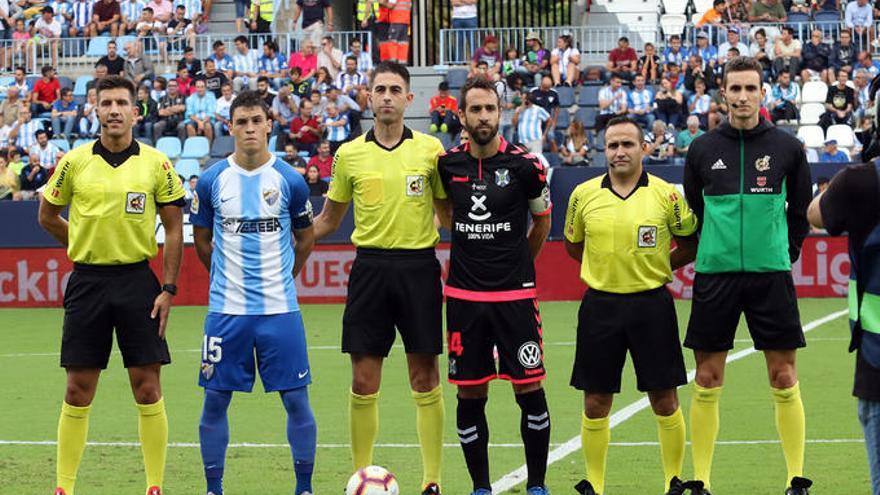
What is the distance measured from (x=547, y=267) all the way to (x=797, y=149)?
42.4 feet

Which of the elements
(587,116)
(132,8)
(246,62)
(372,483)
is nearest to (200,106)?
(246,62)

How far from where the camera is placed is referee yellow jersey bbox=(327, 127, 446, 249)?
880 cm

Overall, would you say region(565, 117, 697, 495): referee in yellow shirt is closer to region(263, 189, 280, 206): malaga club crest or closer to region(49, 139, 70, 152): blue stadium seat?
region(263, 189, 280, 206): malaga club crest

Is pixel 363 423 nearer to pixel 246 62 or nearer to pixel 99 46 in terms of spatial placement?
pixel 246 62

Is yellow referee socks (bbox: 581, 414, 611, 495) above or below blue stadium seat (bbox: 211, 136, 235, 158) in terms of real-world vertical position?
below

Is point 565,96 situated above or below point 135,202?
above

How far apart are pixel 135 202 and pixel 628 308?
2689 mm

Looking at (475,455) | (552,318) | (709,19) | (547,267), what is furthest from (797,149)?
(709,19)

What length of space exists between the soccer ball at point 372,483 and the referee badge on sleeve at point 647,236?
1.83 meters

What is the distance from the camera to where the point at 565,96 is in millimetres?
26594

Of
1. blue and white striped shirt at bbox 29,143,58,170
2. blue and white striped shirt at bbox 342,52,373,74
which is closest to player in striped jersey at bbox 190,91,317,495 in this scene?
blue and white striped shirt at bbox 29,143,58,170

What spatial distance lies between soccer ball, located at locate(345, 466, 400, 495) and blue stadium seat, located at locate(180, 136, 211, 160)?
60.2ft

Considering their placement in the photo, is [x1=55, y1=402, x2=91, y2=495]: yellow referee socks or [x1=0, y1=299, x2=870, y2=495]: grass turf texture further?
[x1=0, y1=299, x2=870, y2=495]: grass turf texture

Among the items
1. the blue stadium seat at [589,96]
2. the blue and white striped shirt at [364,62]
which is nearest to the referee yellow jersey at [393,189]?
the blue stadium seat at [589,96]
